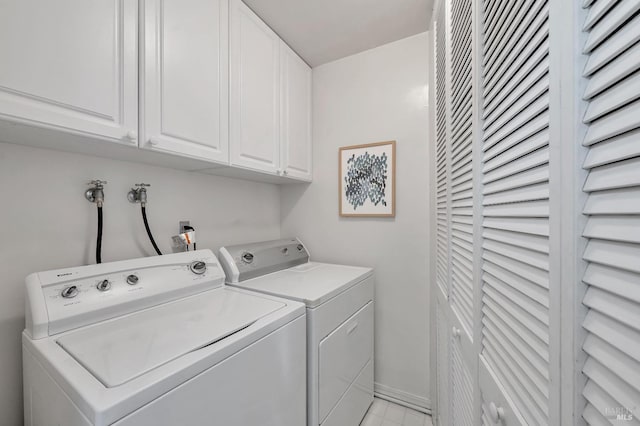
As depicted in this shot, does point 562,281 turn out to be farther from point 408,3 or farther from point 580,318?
point 408,3

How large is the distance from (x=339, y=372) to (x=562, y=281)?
1285 millimetres

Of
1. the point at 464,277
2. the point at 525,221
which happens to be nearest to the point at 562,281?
the point at 525,221

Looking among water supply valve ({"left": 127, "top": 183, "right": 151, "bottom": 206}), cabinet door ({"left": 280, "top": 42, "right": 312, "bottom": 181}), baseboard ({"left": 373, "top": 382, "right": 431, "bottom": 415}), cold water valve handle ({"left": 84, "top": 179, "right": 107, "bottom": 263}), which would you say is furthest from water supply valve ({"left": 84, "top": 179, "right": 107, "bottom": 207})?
baseboard ({"left": 373, "top": 382, "right": 431, "bottom": 415})

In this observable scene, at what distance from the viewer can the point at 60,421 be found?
0.61 metres

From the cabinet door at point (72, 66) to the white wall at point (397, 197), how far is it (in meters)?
1.42

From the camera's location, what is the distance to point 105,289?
37.9 inches

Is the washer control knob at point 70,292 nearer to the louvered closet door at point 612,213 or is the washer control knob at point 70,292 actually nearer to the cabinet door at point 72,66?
the cabinet door at point 72,66

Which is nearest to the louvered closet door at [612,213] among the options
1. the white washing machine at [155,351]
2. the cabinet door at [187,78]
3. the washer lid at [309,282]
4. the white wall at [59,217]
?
the white washing machine at [155,351]

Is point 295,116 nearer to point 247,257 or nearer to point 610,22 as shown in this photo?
point 247,257

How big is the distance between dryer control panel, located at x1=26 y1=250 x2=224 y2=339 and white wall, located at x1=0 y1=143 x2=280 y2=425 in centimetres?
19

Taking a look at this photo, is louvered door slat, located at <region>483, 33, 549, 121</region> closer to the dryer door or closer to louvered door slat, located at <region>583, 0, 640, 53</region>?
louvered door slat, located at <region>583, 0, 640, 53</region>

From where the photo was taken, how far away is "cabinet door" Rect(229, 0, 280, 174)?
1421mm

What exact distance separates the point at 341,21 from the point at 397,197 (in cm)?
127

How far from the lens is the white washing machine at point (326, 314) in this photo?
46.4 inches
